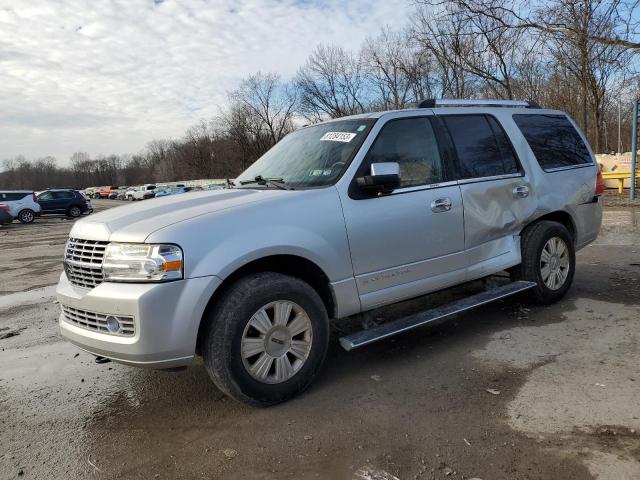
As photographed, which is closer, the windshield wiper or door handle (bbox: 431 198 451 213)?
the windshield wiper

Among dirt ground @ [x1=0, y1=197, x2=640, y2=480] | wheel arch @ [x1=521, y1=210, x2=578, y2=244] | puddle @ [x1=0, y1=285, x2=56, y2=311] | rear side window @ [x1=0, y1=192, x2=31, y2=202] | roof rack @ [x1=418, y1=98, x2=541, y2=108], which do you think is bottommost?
dirt ground @ [x1=0, y1=197, x2=640, y2=480]

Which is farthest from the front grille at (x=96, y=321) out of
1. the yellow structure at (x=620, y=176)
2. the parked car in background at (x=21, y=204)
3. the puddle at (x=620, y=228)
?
the parked car in background at (x=21, y=204)

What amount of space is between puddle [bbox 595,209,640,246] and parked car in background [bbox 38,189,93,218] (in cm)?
2799

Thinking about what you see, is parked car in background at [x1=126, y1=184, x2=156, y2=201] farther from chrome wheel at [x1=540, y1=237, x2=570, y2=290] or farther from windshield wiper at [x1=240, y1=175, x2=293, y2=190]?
chrome wheel at [x1=540, y1=237, x2=570, y2=290]

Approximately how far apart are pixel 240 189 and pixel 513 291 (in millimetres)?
2606

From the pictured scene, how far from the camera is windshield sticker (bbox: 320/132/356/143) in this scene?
4.00 metres

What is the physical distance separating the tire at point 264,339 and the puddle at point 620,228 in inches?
292

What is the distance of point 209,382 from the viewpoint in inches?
154

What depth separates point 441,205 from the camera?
13.4ft

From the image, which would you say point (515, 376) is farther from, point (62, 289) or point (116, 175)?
point (116, 175)

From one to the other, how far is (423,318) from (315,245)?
113 centimetres

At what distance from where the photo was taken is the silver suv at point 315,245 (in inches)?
119

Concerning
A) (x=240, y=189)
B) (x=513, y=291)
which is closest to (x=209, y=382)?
(x=240, y=189)

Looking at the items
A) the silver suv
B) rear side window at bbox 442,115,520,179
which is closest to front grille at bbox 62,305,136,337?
the silver suv
